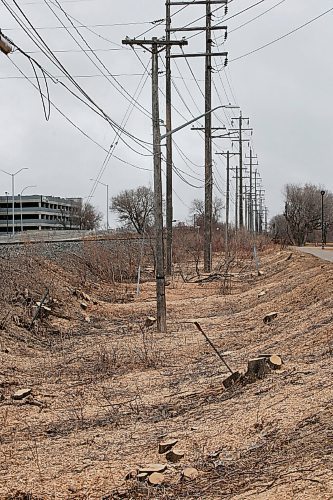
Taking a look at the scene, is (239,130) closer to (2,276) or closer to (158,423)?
(2,276)

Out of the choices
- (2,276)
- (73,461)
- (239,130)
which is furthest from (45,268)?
(239,130)

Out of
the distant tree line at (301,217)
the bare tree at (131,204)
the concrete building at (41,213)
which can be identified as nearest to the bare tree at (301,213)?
the distant tree line at (301,217)

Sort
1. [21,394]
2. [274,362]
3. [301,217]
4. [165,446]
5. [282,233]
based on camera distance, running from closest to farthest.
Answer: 1. [165,446]
2. [274,362]
3. [21,394]
4. [301,217]
5. [282,233]

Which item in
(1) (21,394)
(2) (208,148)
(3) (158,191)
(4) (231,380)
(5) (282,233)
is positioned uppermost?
(2) (208,148)

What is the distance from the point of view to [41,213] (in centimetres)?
13350

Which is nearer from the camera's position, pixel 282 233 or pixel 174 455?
pixel 174 455

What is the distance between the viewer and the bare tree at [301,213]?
9225cm

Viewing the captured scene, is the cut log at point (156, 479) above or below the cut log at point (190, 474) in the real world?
below

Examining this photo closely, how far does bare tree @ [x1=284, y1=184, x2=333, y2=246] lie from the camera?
92.2m

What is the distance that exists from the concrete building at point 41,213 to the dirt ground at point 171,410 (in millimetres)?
110051

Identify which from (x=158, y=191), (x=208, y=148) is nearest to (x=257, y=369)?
(x=158, y=191)

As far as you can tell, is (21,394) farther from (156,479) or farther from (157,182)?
(157,182)

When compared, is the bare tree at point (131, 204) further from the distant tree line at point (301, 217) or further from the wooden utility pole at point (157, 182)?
the wooden utility pole at point (157, 182)

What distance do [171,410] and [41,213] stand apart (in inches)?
4892
